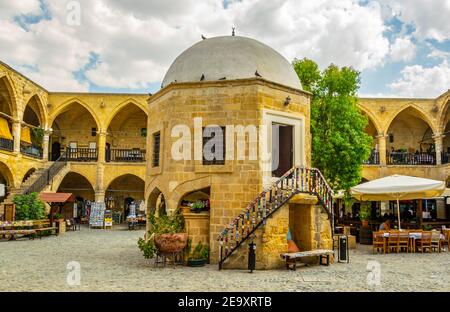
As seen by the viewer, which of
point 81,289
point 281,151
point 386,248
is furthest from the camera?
point 386,248

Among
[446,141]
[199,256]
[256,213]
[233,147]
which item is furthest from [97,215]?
→ [446,141]

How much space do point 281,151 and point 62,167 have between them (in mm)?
16892

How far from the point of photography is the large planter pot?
28.0ft

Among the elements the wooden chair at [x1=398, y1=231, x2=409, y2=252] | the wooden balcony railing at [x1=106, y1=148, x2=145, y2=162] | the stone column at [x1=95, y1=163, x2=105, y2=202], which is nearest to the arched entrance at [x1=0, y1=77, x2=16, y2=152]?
the stone column at [x1=95, y1=163, x2=105, y2=202]

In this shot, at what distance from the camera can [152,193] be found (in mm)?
11117

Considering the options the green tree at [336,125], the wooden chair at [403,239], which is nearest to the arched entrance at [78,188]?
the green tree at [336,125]

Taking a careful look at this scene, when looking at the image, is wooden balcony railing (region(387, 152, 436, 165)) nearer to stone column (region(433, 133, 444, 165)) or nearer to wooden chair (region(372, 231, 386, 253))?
stone column (region(433, 133, 444, 165))

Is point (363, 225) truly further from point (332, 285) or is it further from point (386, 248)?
point (332, 285)

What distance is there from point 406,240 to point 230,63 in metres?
7.18

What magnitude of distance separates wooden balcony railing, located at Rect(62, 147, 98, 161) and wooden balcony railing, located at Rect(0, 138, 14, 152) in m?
3.99

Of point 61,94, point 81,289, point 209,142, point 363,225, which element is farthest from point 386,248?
point 61,94

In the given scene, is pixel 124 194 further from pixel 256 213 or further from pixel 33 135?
pixel 256 213

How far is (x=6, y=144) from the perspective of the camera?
2059cm

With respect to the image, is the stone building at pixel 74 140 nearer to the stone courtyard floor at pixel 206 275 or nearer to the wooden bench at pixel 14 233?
the wooden bench at pixel 14 233
